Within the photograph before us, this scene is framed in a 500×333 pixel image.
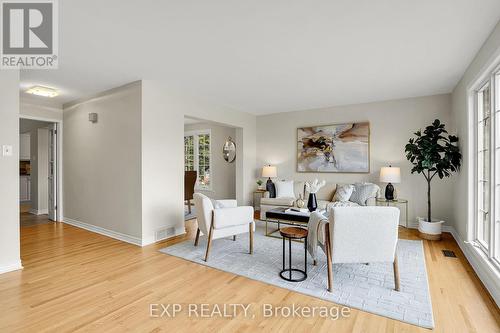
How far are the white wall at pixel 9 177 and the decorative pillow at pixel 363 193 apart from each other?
5.06 m

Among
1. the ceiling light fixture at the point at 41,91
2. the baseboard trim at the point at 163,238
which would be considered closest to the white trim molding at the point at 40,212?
the ceiling light fixture at the point at 41,91

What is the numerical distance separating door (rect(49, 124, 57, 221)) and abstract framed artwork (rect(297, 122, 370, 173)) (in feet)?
17.1

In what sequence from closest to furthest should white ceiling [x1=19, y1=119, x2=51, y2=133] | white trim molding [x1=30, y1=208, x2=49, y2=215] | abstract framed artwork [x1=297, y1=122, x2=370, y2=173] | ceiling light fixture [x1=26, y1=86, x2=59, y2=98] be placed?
1. ceiling light fixture [x1=26, y1=86, x2=59, y2=98]
2. abstract framed artwork [x1=297, y1=122, x2=370, y2=173]
3. white ceiling [x1=19, y1=119, x2=51, y2=133]
4. white trim molding [x1=30, y1=208, x2=49, y2=215]

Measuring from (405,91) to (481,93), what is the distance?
4.66ft

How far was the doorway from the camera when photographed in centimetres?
532

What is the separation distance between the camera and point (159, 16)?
2238 millimetres

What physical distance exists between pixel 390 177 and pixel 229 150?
3.99m

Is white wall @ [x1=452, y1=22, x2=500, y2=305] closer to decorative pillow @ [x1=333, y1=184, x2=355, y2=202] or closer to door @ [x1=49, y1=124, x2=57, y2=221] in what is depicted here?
decorative pillow @ [x1=333, y1=184, x2=355, y2=202]

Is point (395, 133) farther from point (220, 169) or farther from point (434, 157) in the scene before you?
point (220, 169)

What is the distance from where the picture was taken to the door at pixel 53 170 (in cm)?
530

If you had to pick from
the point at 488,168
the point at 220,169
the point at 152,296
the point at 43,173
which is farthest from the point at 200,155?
the point at 488,168

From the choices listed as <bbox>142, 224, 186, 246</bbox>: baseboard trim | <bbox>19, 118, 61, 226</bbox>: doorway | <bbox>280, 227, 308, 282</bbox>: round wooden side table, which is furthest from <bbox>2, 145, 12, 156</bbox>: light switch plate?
<bbox>280, 227, 308, 282</bbox>: round wooden side table

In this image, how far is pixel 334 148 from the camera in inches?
A: 226

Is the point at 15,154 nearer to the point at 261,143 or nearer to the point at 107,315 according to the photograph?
the point at 107,315
